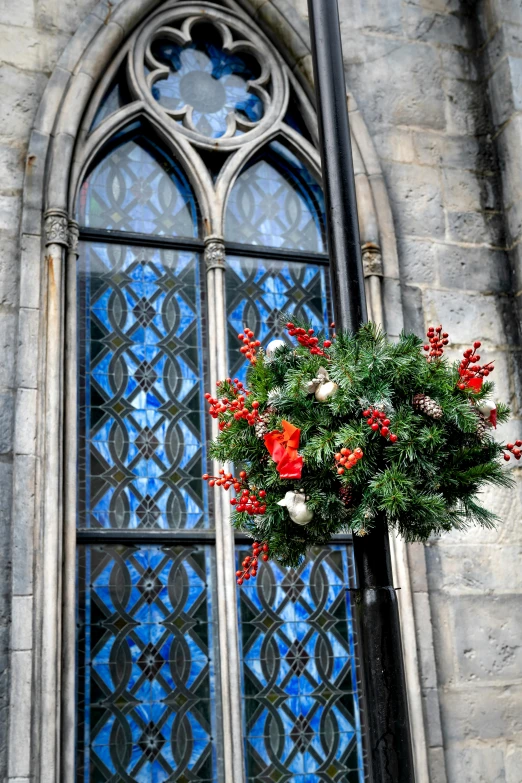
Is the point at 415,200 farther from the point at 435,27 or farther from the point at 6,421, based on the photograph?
the point at 6,421

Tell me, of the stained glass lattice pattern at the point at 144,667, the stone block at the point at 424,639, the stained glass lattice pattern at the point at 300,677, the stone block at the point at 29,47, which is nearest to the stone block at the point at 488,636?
the stone block at the point at 424,639

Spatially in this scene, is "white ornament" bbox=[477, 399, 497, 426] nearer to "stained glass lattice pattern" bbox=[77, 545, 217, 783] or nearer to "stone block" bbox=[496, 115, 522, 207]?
"stained glass lattice pattern" bbox=[77, 545, 217, 783]

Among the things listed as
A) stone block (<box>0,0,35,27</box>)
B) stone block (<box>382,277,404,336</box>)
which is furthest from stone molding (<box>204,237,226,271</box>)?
stone block (<box>0,0,35,27</box>)

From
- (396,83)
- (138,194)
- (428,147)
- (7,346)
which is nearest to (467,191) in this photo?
(428,147)

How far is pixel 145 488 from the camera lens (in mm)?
5137

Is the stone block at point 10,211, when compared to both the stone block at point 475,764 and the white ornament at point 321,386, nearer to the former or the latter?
the white ornament at point 321,386

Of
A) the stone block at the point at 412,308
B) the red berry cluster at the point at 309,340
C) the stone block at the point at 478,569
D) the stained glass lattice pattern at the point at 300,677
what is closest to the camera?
the red berry cluster at the point at 309,340

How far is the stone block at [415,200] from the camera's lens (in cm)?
598

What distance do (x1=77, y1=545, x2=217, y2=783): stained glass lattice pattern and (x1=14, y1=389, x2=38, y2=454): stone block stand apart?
22.8 inches

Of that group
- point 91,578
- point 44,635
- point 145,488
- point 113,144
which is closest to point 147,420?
point 145,488

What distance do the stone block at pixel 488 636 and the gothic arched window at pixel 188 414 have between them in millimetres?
578

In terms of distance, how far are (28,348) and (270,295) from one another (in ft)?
4.82

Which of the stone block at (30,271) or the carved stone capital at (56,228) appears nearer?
the stone block at (30,271)

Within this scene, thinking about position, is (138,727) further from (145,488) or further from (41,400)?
(41,400)
